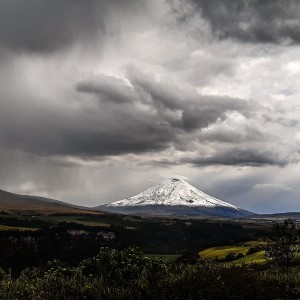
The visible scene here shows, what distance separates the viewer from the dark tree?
129375 mm

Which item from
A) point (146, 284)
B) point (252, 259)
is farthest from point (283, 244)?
point (146, 284)

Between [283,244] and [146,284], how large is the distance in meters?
54.7

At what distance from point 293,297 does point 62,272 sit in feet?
203

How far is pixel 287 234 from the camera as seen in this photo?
13100 centimetres

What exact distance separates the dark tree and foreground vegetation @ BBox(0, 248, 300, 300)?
28.5 metres

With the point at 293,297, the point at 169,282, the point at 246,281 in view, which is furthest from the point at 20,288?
the point at 293,297

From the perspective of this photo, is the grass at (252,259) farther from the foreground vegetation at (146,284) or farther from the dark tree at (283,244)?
the foreground vegetation at (146,284)

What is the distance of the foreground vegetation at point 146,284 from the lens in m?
87.8

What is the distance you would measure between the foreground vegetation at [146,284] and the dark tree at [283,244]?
93.4 feet

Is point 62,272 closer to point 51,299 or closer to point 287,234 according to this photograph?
point 51,299

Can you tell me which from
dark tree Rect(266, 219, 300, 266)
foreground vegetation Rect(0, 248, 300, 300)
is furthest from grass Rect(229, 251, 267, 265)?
foreground vegetation Rect(0, 248, 300, 300)

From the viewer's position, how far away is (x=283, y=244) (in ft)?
427

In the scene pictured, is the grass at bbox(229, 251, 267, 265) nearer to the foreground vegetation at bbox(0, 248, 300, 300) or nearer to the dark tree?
the dark tree

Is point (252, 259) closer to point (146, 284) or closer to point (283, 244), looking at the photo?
point (283, 244)
